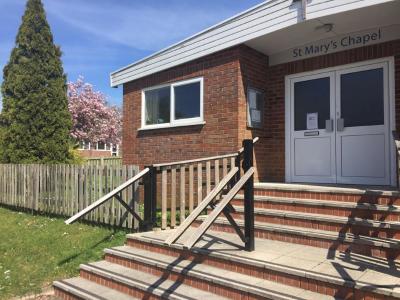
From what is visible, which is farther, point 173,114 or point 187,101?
point 173,114

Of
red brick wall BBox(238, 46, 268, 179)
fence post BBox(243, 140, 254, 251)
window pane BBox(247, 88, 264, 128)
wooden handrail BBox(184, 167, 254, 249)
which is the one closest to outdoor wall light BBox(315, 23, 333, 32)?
red brick wall BBox(238, 46, 268, 179)

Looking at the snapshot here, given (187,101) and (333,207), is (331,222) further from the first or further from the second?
(187,101)

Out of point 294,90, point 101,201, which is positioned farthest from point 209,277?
point 294,90

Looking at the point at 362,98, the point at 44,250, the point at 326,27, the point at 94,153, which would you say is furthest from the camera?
the point at 94,153

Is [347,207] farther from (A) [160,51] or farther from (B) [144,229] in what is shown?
(A) [160,51]

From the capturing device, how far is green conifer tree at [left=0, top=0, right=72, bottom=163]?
37.3 feet

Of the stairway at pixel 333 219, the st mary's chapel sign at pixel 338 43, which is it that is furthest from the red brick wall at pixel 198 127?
the stairway at pixel 333 219

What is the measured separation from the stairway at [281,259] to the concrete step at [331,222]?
0.04 ft

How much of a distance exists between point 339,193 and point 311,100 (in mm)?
2640

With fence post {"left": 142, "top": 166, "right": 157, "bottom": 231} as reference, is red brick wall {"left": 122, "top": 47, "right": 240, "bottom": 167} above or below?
above

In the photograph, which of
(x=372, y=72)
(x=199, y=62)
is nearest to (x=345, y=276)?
(x=372, y=72)

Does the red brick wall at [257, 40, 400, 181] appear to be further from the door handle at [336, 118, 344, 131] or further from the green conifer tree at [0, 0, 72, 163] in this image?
the green conifer tree at [0, 0, 72, 163]

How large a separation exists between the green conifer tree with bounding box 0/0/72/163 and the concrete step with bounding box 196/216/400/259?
299 inches

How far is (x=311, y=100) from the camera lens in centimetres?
761
